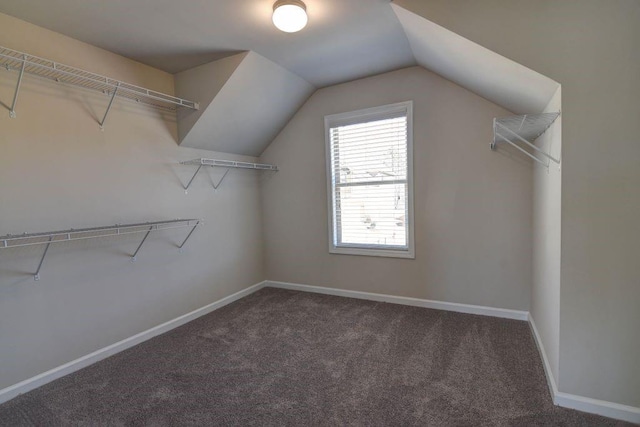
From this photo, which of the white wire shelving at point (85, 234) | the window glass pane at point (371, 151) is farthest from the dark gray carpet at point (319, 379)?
the window glass pane at point (371, 151)

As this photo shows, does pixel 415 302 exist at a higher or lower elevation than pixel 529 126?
lower

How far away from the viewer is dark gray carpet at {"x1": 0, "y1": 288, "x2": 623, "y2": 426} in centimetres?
168

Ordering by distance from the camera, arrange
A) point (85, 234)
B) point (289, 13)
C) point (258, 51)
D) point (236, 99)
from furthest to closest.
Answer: point (236, 99)
point (258, 51)
point (85, 234)
point (289, 13)

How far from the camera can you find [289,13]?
6.16 ft

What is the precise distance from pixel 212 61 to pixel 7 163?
1.67 metres

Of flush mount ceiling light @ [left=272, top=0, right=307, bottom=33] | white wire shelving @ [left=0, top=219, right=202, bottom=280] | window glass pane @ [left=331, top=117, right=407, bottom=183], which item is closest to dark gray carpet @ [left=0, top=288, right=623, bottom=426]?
white wire shelving @ [left=0, top=219, right=202, bottom=280]

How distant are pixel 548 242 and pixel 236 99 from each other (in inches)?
110

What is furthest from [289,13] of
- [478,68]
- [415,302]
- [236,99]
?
[415,302]

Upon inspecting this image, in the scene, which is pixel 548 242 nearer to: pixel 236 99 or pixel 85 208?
pixel 236 99

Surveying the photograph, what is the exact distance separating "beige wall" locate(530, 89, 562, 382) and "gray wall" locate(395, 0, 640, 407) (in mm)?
72

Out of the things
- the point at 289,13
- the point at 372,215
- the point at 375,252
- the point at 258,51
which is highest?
the point at 258,51

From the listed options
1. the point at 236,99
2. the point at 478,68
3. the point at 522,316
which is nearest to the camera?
the point at 478,68

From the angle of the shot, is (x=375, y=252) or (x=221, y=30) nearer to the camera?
(x=221, y=30)

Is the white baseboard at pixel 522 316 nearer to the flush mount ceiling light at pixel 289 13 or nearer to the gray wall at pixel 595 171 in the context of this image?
the gray wall at pixel 595 171
